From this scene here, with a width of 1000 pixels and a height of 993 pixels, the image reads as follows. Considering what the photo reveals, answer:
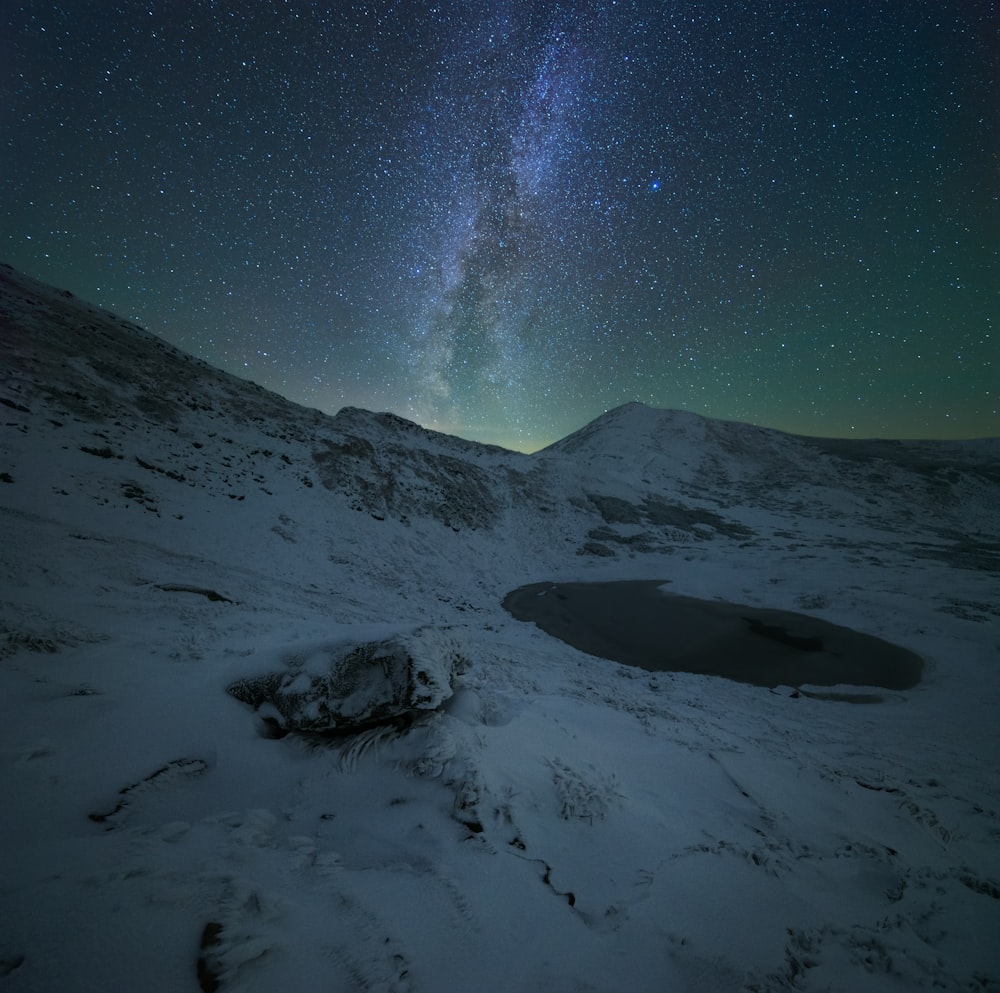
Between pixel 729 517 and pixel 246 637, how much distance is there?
48003mm

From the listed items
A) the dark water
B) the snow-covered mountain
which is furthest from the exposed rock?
the dark water

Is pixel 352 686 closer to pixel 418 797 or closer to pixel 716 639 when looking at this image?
pixel 418 797

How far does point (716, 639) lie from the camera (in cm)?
1700

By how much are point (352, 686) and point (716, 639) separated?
1667 centimetres

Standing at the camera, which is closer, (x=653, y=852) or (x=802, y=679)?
(x=653, y=852)

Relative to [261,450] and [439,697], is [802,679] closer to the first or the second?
[439,697]

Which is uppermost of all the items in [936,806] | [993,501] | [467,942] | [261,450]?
[993,501]

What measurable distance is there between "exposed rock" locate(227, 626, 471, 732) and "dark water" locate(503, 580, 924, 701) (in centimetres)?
1150

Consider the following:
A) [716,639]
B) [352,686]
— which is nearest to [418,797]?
[352,686]

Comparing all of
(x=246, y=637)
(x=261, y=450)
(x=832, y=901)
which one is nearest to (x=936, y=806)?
(x=832, y=901)

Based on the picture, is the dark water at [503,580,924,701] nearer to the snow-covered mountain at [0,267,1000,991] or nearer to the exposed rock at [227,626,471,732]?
the snow-covered mountain at [0,267,1000,991]

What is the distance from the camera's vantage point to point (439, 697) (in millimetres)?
4949

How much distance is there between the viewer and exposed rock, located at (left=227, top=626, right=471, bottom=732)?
4.78 m

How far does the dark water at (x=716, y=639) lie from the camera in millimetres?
13953
